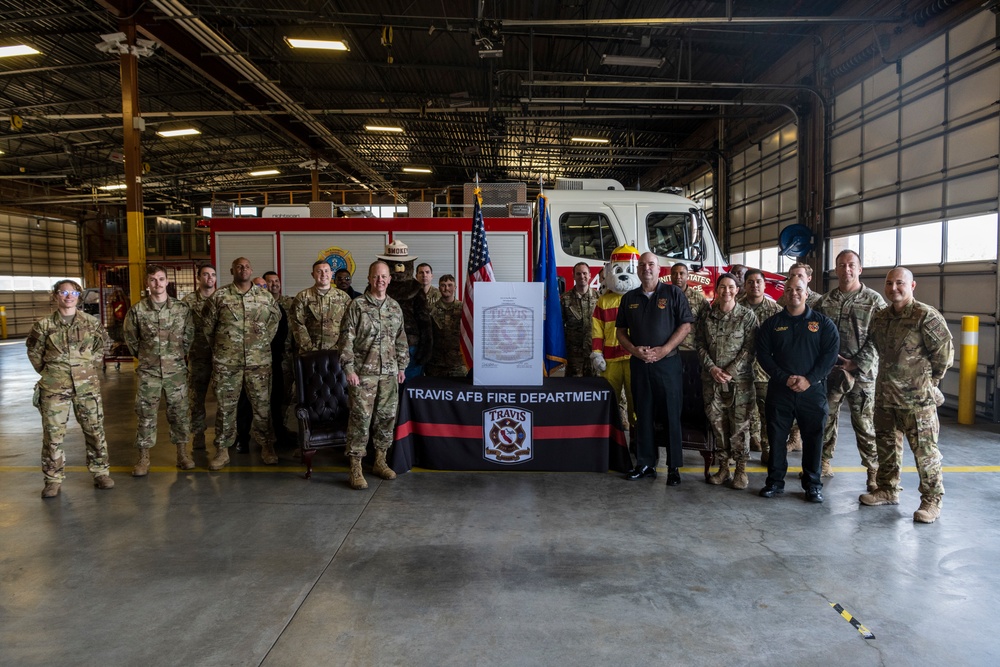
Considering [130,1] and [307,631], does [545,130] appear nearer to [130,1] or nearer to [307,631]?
[130,1]

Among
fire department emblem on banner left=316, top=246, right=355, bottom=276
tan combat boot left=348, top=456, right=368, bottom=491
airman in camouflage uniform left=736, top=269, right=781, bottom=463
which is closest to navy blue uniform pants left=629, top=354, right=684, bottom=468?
airman in camouflage uniform left=736, top=269, right=781, bottom=463

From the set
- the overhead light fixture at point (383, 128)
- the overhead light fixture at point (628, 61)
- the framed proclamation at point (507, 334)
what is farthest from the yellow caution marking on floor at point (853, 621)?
the overhead light fixture at point (383, 128)

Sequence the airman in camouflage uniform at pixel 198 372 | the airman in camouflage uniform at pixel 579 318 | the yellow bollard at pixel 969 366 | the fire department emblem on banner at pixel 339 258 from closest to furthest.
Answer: the airman in camouflage uniform at pixel 198 372 → the airman in camouflage uniform at pixel 579 318 → the yellow bollard at pixel 969 366 → the fire department emblem on banner at pixel 339 258

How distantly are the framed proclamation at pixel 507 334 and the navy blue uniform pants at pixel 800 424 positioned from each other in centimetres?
199

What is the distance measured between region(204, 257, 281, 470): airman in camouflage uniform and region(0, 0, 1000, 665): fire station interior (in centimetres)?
51

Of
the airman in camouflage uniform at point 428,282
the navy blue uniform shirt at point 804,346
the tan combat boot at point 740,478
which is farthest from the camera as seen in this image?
the airman in camouflage uniform at point 428,282

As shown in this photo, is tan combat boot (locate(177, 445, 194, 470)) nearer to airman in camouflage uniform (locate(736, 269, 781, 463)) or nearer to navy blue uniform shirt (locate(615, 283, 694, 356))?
navy blue uniform shirt (locate(615, 283, 694, 356))

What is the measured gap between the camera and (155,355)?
527cm

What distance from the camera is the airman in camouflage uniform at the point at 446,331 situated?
7191 millimetres

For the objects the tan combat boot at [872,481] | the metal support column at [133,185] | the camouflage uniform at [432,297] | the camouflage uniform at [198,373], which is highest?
the metal support column at [133,185]

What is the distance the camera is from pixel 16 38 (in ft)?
37.2

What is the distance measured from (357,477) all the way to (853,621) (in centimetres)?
369

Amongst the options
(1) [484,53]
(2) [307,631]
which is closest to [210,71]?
(1) [484,53]

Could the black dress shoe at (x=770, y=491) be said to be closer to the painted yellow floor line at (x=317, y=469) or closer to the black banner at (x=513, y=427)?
the painted yellow floor line at (x=317, y=469)
